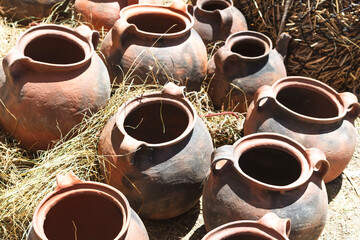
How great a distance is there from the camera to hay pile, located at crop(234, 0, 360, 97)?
423 cm

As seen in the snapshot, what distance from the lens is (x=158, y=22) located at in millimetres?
4066

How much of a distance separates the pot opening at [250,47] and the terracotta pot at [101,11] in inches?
40.1

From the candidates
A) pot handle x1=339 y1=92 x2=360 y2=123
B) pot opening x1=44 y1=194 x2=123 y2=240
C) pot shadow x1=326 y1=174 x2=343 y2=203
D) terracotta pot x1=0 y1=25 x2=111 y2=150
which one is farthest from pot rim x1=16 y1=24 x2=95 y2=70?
pot shadow x1=326 y1=174 x2=343 y2=203

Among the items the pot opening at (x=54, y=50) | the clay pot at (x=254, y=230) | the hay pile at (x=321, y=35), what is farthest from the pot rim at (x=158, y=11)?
the clay pot at (x=254, y=230)

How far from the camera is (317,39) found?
4.37 m

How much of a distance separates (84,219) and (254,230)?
0.95 m

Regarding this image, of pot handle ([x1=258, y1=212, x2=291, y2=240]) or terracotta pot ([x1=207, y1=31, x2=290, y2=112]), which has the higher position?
pot handle ([x1=258, y1=212, x2=291, y2=240])

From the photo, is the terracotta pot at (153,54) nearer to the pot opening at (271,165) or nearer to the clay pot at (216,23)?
the clay pot at (216,23)

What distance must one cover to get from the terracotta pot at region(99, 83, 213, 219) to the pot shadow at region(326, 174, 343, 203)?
1.10 m

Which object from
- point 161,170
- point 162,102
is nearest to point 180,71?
point 162,102

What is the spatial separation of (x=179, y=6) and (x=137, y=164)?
167 cm

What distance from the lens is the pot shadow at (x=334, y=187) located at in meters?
3.59

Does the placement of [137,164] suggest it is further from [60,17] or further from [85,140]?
[60,17]

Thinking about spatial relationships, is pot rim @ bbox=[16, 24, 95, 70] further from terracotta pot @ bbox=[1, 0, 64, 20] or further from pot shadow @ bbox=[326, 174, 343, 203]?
pot shadow @ bbox=[326, 174, 343, 203]
